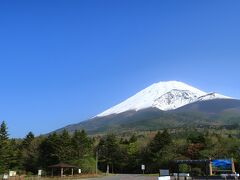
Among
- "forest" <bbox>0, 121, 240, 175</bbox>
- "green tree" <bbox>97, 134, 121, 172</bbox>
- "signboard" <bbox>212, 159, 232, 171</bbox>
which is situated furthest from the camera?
"green tree" <bbox>97, 134, 121, 172</bbox>

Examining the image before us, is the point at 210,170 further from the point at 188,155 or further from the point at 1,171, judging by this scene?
the point at 1,171

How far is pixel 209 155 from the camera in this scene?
65375 mm

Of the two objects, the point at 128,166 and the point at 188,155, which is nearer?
the point at 188,155

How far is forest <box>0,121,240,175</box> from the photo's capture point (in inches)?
2672

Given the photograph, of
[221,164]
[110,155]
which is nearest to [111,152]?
[110,155]

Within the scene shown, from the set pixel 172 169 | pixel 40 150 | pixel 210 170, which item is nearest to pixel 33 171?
pixel 40 150

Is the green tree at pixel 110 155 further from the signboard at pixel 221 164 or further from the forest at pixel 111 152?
the signboard at pixel 221 164

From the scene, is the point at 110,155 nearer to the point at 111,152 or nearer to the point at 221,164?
the point at 111,152

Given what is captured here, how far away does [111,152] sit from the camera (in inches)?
3536

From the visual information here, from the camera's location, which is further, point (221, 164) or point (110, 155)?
point (110, 155)

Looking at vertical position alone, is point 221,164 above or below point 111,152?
below

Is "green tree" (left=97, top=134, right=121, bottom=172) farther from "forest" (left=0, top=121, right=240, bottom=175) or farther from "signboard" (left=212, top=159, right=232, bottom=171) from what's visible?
"signboard" (left=212, top=159, right=232, bottom=171)

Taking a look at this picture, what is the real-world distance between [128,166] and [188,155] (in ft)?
69.1

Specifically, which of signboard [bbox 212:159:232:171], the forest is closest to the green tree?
the forest
